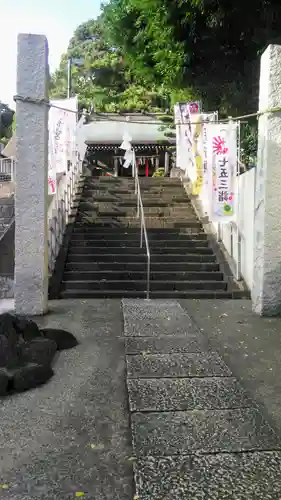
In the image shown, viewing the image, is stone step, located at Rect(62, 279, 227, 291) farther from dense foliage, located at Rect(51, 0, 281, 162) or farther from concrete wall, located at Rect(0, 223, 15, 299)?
dense foliage, located at Rect(51, 0, 281, 162)

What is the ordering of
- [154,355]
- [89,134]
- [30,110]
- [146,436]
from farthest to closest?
1. [89,134]
2. [30,110]
3. [154,355]
4. [146,436]

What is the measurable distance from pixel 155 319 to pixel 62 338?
157 cm

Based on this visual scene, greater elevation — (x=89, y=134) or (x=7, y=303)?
Answer: (x=89, y=134)

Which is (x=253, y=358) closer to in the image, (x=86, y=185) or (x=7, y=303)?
(x=7, y=303)

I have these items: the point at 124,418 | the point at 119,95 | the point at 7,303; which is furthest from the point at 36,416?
the point at 119,95

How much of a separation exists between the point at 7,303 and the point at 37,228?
2143 mm

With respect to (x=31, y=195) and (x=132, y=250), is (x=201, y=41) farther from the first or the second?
(x=31, y=195)

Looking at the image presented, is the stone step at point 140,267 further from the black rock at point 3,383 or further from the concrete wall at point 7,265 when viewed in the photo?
the black rock at point 3,383

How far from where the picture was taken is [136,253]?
32.4 ft

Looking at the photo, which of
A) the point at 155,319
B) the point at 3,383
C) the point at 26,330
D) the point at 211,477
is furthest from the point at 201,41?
the point at 211,477

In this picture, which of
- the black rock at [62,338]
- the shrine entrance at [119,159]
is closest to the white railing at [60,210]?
the black rock at [62,338]

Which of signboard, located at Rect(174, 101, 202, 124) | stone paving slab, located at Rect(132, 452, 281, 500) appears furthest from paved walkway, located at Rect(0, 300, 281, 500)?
signboard, located at Rect(174, 101, 202, 124)

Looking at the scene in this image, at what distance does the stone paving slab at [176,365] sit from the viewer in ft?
13.4

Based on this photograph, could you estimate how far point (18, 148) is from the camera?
21.4 ft
